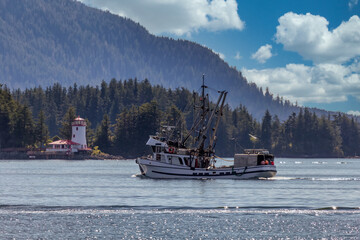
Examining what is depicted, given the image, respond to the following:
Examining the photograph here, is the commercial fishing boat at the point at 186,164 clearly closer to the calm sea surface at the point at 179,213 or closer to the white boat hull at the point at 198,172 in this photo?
the white boat hull at the point at 198,172

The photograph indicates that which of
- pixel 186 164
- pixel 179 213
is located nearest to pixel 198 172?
pixel 186 164

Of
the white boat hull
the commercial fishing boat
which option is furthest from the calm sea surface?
the commercial fishing boat

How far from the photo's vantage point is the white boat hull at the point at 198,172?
98.2 meters

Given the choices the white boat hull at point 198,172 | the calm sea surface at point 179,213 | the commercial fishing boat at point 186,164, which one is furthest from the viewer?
the white boat hull at point 198,172

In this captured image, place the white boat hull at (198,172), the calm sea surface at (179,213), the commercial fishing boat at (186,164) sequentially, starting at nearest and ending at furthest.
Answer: the calm sea surface at (179,213), the commercial fishing boat at (186,164), the white boat hull at (198,172)

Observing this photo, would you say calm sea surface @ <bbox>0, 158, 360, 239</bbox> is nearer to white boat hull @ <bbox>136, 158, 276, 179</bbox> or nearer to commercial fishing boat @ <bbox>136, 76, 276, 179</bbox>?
white boat hull @ <bbox>136, 158, 276, 179</bbox>

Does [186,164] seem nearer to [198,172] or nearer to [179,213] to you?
[198,172]

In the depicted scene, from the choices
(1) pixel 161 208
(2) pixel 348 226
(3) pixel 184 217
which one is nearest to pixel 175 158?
(1) pixel 161 208

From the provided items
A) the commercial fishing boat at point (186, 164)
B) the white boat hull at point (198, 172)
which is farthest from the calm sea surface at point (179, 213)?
the commercial fishing boat at point (186, 164)

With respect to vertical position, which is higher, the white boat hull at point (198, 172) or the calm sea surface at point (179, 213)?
the white boat hull at point (198, 172)

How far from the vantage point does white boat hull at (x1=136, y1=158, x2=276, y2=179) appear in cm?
9819

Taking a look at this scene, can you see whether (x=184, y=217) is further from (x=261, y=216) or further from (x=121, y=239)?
(x=121, y=239)

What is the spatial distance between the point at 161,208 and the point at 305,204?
15117 millimetres

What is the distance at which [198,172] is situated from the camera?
322ft
